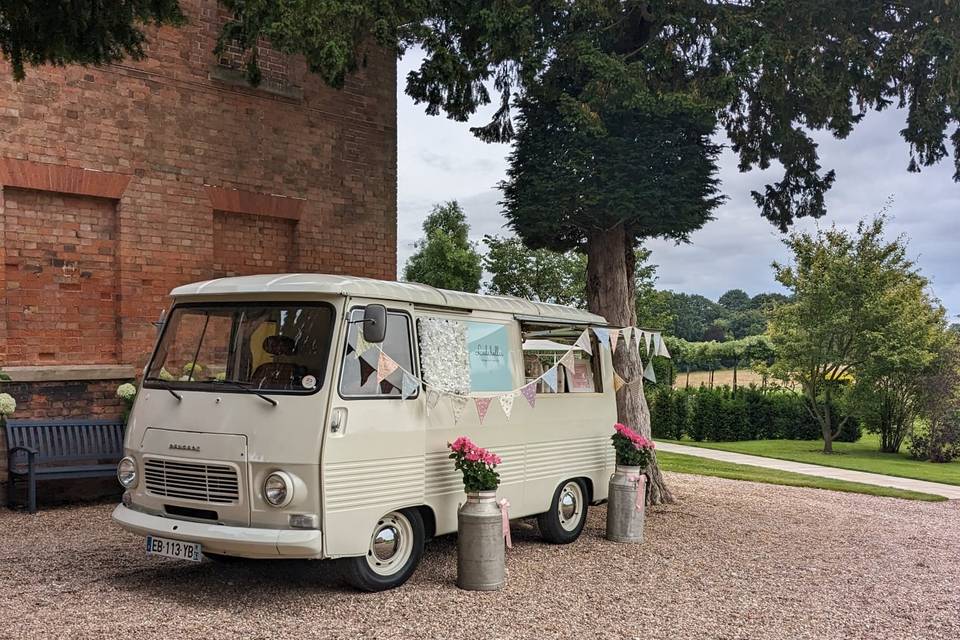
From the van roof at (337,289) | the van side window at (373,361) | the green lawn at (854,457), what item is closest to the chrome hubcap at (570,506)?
the van roof at (337,289)

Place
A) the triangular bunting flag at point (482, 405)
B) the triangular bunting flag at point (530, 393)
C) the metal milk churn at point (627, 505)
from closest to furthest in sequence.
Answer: the triangular bunting flag at point (482, 405), the triangular bunting flag at point (530, 393), the metal milk churn at point (627, 505)

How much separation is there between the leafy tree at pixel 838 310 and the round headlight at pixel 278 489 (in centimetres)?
2010

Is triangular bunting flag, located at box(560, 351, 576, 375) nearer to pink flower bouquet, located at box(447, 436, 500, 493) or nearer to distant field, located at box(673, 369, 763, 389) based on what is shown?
pink flower bouquet, located at box(447, 436, 500, 493)

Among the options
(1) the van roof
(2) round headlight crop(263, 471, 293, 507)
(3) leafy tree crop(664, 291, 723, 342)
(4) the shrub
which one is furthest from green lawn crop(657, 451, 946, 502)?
(3) leafy tree crop(664, 291, 723, 342)

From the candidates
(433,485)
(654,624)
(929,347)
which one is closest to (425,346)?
(433,485)

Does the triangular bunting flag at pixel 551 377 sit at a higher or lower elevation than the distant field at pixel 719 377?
higher

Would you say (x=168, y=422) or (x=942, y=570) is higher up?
(x=168, y=422)

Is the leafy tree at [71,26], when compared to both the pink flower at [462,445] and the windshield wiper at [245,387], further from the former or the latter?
the pink flower at [462,445]

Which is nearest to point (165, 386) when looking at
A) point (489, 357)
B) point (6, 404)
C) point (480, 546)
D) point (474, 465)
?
point (474, 465)

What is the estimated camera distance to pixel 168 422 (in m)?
6.23

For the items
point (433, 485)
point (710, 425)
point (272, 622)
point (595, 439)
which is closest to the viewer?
point (272, 622)

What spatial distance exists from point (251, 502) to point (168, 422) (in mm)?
947

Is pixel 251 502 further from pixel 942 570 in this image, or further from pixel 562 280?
pixel 562 280

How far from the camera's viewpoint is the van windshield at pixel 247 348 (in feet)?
20.1
